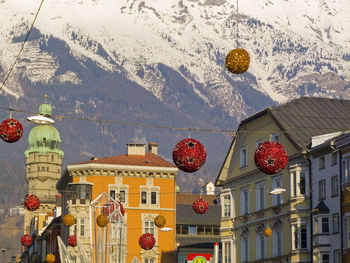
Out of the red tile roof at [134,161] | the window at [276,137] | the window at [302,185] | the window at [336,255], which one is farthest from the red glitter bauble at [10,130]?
the red tile roof at [134,161]

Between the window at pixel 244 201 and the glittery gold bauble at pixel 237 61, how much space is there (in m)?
51.2

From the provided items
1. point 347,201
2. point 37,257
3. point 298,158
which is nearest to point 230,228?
point 298,158

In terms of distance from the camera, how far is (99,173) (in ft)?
360

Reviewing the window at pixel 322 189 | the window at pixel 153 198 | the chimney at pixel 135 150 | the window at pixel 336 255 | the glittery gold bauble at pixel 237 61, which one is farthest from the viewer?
the chimney at pixel 135 150

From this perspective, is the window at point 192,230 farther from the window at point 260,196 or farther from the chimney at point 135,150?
the window at point 260,196

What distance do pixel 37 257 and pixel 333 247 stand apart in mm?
84567

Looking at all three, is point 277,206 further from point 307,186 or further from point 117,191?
point 117,191

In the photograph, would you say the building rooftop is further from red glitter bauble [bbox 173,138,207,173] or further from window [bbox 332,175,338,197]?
red glitter bauble [bbox 173,138,207,173]

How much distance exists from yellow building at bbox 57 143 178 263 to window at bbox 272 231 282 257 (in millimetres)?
32472

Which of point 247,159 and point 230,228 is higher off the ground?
point 247,159

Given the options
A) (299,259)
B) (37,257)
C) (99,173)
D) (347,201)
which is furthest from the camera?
(37,257)

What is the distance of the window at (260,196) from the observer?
81.6m

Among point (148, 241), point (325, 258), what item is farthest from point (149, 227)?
point (325, 258)

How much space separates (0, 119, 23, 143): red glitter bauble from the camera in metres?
38.6
